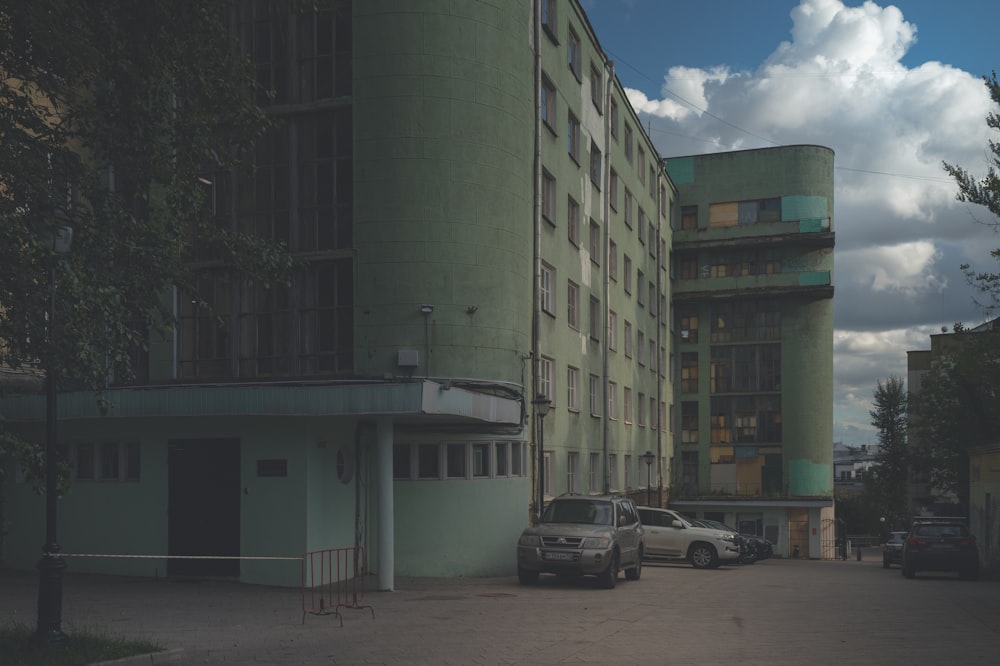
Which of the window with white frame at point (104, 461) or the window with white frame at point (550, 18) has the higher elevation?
the window with white frame at point (550, 18)

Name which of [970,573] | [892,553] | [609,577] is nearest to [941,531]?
[970,573]

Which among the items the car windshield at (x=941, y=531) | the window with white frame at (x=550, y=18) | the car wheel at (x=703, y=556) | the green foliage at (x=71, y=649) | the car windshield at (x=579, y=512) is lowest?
the car wheel at (x=703, y=556)

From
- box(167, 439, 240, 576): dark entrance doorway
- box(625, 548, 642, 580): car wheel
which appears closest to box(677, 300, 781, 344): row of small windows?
box(625, 548, 642, 580): car wheel

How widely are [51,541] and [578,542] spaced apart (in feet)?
35.9

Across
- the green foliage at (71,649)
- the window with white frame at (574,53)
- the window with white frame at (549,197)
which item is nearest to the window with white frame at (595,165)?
the window with white frame at (574,53)

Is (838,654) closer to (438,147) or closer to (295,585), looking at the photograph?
(295,585)

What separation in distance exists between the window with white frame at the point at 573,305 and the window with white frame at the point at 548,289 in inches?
91.5

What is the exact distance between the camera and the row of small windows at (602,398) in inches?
1143

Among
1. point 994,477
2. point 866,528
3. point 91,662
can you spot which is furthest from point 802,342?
point 91,662

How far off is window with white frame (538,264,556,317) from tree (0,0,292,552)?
1373 centimetres

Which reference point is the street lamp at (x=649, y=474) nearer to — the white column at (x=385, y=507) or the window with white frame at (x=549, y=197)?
the window with white frame at (x=549, y=197)

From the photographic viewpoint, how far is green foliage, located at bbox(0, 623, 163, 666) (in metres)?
10.3

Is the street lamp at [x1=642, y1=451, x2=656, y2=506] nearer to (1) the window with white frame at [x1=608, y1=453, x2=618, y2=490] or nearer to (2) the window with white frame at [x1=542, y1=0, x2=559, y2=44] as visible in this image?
(1) the window with white frame at [x1=608, y1=453, x2=618, y2=490]

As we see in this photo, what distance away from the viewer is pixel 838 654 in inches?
470
